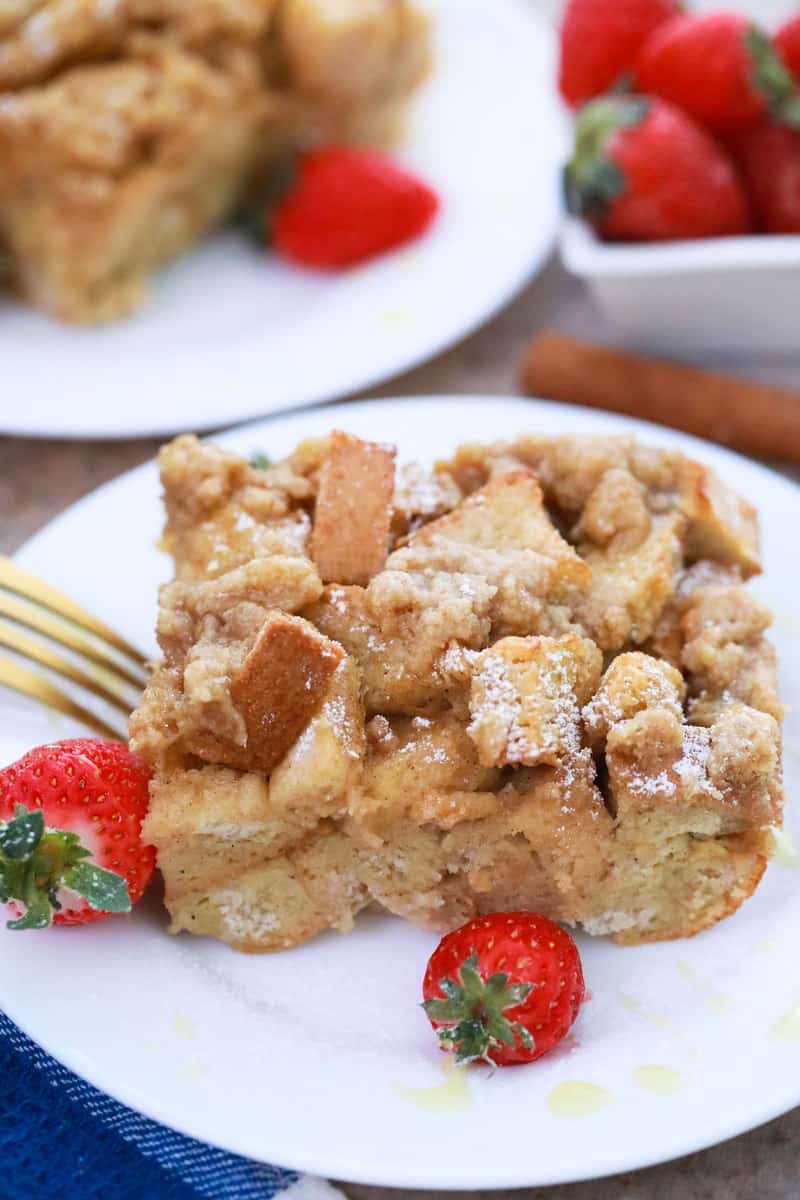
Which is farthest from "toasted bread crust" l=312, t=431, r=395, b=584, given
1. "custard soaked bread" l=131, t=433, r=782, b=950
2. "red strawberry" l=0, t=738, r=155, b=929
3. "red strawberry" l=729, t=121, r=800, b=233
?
"red strawberry" l=729, t=121, r=800, b=233

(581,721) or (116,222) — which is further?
(116,222)

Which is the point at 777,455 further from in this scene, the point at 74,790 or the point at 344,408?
the point at 74,790

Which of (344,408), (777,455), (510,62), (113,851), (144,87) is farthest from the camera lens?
(510,62)

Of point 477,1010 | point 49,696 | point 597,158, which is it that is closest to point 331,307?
point 597,158

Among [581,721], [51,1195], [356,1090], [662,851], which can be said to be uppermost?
[581,721]

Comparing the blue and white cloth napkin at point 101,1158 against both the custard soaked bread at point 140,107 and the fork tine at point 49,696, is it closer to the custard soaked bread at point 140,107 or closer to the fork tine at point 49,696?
the fork tine at point 49,696

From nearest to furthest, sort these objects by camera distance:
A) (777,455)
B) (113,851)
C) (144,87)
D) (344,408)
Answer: (113,851), (344,408), (777,455), (144,87)

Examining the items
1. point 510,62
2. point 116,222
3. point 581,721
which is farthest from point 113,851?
point 510,62

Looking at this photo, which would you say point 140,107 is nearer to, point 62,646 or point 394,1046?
point 62,646
